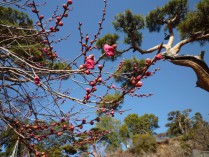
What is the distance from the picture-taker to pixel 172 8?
9.25 metres

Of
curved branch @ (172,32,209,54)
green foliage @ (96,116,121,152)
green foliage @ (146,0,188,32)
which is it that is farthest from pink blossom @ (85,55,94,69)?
green foliage @ (96,116,121,152)

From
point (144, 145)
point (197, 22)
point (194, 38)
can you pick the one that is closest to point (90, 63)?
point (194, 38)

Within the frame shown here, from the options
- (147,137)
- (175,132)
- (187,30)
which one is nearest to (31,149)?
(187,30)

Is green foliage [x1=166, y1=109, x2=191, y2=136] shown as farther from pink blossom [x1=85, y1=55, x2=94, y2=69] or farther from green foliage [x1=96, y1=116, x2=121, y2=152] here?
pink blossom [x1=85, y1=55, x2=94, y2=69]

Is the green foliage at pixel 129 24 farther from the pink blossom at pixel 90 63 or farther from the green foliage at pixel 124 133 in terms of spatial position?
the green foliage at pixel 124 133

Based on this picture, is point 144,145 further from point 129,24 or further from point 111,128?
point 129,24

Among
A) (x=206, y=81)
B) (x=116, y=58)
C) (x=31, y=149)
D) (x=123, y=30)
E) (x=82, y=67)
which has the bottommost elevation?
(x=31, y=149)

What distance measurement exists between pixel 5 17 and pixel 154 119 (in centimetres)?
3359

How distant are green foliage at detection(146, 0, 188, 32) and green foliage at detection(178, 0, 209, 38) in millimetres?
1173

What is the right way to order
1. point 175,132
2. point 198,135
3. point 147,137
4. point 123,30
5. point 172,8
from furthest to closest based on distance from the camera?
point 175,132 → point 147,137 → point 198,135 → point 123,30 → point 172,8

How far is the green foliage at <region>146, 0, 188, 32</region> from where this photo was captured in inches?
A: 359

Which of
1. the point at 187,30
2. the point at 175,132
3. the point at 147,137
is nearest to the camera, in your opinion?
the point at 187,30

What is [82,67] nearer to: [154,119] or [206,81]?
[206,81]

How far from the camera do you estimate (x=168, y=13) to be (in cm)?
940
